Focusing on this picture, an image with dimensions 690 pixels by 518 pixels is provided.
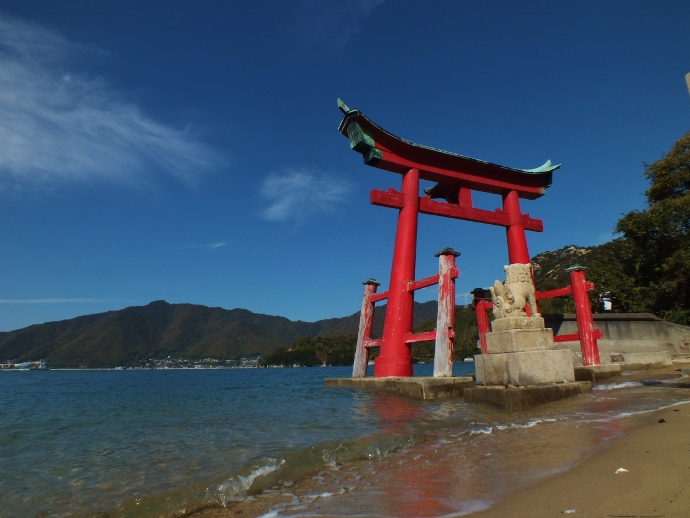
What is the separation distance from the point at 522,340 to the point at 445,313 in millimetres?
3365

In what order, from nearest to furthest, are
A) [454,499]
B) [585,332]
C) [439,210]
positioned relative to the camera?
1. [454,499]
2. [585,332]
3. [439,210]

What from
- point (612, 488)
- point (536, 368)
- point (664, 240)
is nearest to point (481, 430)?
point (536, 368)

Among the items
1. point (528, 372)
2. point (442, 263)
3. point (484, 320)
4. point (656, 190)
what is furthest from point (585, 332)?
point (656, 190)

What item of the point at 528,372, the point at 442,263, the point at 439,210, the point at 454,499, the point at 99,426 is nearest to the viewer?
the point at 454,499

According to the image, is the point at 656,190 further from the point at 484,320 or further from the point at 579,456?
the point at 579,456

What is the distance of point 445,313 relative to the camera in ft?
34.2

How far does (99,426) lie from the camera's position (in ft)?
25.0

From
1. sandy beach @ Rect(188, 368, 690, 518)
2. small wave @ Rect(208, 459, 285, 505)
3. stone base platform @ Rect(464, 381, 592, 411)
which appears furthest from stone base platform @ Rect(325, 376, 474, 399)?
small wave @ Rect(208, 459, 285, 505)

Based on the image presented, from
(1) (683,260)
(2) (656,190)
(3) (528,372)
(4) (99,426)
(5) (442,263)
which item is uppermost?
(2) (656,190)

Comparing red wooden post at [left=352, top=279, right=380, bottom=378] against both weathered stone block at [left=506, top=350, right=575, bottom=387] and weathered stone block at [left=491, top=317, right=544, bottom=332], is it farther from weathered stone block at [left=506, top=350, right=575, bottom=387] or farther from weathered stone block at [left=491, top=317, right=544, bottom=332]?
weathered stone block at [left=506, top=350, right=575, bottom=387]

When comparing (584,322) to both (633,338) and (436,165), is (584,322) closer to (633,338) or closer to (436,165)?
(633,338)

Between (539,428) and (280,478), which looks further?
(539,428)

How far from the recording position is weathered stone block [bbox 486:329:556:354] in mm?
7062

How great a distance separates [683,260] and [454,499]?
58.5 ft
